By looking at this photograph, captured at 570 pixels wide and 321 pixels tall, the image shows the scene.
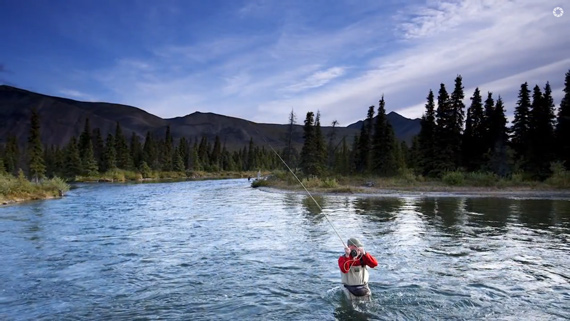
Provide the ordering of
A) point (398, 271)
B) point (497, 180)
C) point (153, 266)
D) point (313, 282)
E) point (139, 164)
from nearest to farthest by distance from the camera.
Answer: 1. point (313, 282)
2. point (398, 271)
3. point (153, 266)
4. point (497, 180)
5. point (139, 164)

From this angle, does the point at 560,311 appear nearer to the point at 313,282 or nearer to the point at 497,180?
the point at 313,282

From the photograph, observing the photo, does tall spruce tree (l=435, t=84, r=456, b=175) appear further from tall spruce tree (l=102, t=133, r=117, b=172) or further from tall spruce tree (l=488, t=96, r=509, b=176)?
tall spruce tree (l=102, t=133, r=117, b=172)

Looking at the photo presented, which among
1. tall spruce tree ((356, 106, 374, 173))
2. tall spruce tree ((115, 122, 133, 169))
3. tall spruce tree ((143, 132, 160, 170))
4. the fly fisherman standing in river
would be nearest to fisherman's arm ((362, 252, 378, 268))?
the fly fisherman standing in river

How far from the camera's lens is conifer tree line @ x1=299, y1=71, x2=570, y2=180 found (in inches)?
1997

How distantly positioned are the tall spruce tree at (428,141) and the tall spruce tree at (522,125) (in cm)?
1107

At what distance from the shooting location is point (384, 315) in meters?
8.23

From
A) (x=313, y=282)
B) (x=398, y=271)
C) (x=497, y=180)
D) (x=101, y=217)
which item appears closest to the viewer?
(x=313, y=282)

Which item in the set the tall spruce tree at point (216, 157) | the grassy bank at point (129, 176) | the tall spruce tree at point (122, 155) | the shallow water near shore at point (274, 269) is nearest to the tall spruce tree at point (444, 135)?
the shallow water near shore at point (274, 269)

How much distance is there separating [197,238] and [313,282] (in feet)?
27.8

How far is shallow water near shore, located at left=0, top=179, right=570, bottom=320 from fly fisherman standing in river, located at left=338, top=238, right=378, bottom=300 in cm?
37

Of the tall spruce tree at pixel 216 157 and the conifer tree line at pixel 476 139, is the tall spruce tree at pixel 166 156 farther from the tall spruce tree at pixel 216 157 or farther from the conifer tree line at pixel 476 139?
the conifer tree line at pixel 476 139

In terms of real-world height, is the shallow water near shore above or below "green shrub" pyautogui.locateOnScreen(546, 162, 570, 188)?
below

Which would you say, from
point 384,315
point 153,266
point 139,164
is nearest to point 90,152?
point 139,164

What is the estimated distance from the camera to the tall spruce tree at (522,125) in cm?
5524
